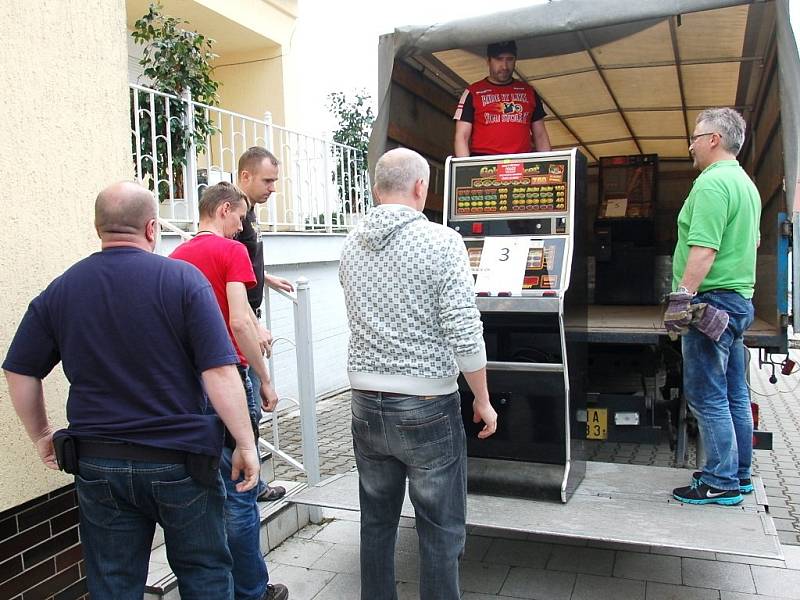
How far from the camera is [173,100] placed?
649 cm

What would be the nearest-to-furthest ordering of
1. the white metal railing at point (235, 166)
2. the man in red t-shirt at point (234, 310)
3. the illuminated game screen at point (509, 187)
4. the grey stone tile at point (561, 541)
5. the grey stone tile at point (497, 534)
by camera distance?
the man in red t-shirt at point (234, 310) → the illuminated game screen at point (509, 187) → the grey stone tile at point (561, 541) → the grey stone tile at point (497, 534) → the white metal railing at point (235, 166)

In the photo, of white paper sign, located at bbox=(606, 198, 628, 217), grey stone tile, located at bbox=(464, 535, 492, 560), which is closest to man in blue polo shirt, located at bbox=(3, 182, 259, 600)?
grey stone tile, located at bbox=(464, 535, 492, 560)

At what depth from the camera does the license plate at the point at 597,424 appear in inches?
176

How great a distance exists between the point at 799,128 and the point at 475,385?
7.64ft

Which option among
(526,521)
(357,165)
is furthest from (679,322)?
(357,165)

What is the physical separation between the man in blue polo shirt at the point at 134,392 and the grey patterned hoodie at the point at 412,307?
1.97 feet

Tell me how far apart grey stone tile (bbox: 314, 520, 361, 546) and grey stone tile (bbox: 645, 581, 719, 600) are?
5.42ft

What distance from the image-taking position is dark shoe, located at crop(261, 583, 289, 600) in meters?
3.41

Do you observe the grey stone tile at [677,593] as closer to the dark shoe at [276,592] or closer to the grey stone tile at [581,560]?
the grey stone tile at [581,560]

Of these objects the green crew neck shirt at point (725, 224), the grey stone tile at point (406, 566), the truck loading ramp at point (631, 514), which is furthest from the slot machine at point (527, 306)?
the green crew neck shirt at point (725, 224)

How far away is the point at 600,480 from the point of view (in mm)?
3943

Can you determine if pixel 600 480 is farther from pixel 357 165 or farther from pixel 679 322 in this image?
pixel 357 165

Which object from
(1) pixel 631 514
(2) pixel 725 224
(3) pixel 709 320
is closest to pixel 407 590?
(1) pixel 631 514

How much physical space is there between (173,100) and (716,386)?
5.18 meters
